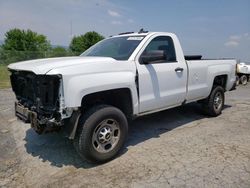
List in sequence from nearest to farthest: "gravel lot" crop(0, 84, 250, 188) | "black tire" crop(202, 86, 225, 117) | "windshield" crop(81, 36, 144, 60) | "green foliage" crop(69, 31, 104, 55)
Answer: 1. "gravel lot" crop(0, 84, 250, 188)
2. "windshield" crop(81, 36, 144, 60)
3. "black tire" crop(202, 86, 225, 117)
4. "green foliage" crop(69, 31, 104, 55)

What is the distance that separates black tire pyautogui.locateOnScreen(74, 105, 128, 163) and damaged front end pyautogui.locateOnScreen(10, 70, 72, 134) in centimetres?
34

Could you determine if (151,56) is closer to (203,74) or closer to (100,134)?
(100,134)

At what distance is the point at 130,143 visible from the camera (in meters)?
4.84

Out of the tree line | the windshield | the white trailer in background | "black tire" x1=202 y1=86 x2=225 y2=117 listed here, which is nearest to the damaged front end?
the windshield

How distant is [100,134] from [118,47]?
176 centimetres

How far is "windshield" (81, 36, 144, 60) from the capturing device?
182 inches

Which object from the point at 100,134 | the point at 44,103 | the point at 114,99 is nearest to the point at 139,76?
the point at 114,99

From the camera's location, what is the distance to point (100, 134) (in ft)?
13.1

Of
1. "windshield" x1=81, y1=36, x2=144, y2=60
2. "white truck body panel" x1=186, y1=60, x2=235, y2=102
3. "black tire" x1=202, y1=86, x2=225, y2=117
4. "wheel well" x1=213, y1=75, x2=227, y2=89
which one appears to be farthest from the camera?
"wheel well" x1=213, y1=75, x2=227, y2=89

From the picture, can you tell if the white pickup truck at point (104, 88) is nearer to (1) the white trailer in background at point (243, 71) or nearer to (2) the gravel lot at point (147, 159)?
(2) the gravel lot at point (147, 159)

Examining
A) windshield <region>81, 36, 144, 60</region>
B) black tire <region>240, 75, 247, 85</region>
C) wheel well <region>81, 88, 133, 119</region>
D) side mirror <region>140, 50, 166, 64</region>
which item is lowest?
black tire <region>240, 75, 247, 85</region>

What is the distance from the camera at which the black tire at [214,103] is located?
255 inches

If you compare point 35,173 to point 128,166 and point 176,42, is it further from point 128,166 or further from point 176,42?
point 176,42

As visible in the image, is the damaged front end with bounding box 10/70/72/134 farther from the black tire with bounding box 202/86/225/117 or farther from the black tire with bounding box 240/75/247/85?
the black tire with bounding box 240/75/247/85
